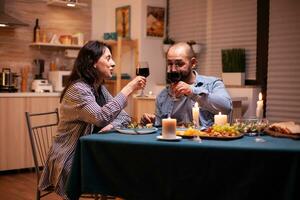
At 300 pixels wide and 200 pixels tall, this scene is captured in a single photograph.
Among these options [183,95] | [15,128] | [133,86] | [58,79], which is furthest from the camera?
[58,79]

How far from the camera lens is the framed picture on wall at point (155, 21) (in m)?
5.54

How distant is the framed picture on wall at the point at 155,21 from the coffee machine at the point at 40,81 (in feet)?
4.57

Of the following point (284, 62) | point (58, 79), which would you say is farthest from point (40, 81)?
point (284, 62)

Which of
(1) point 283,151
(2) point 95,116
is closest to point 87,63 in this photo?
(2) point 95,116

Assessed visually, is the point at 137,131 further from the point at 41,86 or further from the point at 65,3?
the point at 65,3

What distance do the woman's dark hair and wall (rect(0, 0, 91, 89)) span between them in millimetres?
2974

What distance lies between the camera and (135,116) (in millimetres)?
5375

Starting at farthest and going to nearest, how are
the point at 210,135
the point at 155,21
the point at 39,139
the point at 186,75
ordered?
the point at 155,21, the point at 39,139, the point at 186,75, the point at 210,135

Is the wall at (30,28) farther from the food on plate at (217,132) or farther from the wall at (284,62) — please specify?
the food on plate at (217,132)

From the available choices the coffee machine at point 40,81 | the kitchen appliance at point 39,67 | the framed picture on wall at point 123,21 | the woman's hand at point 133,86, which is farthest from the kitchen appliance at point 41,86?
the woman's hand at point 133,86

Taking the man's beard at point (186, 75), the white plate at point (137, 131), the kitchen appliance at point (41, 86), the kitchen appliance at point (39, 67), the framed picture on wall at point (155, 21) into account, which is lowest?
the white plate at point (137, 131)

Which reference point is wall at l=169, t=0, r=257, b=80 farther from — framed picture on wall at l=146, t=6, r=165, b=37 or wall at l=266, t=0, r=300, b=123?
wall at l=266, t=0, r=300, b=123

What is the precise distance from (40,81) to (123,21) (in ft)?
4.49

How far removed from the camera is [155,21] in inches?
221
